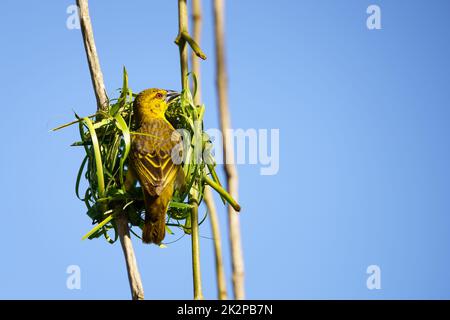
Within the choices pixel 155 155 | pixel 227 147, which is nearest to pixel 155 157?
pixel 155 155

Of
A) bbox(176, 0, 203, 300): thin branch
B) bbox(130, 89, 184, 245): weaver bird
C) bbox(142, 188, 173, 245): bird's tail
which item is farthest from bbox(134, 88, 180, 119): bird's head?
bbox(176, 0, 203, 300): thin branch

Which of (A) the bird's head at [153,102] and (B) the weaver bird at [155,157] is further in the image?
Answer: (A) the bird's head at [153,102]

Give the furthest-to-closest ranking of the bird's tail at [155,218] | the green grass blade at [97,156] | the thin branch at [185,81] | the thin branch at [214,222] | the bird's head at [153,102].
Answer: the bird's head at [153,102] < the bird's tail at [155,218] < the green grass blade at [97,156] < the thin branch at [185,81] < the thin branch at [214,222]

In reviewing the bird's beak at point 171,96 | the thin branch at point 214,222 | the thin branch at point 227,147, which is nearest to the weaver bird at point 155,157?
the bird's beak at point 171,96

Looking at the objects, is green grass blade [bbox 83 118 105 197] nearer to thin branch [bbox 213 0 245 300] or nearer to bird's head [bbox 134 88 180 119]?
bird's head [bbox 134 88 180 119]

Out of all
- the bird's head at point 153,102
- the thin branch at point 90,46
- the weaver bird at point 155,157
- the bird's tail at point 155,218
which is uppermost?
the thin branch at point 90,46

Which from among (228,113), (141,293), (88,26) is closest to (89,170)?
(88,26)

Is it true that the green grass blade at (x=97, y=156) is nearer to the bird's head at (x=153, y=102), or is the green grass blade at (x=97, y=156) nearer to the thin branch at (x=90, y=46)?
the thin branch at (x=90, y=46)
